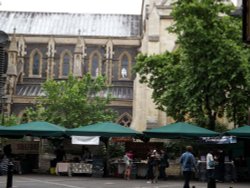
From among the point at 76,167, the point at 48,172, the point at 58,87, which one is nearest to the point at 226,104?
the point at 76,167

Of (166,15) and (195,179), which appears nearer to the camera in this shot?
(195,179)

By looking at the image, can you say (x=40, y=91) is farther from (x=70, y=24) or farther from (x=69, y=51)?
(x=70, y=24)

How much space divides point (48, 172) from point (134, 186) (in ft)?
27.3

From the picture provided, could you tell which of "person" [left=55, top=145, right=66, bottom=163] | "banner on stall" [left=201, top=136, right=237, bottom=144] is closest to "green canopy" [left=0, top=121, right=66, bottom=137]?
"person" [left=55, top=145, right=66, bottom=163]

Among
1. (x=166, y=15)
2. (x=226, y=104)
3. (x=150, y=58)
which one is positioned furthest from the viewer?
(x=166, y=15)

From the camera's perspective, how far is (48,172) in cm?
A: 2488

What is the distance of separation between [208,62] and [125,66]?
93.9 feet

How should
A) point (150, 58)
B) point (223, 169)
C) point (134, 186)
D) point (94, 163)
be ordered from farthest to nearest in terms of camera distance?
point (150, 58)
point (94, 163)
point (223, 169)
point (134, 186)

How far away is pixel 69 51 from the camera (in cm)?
5131

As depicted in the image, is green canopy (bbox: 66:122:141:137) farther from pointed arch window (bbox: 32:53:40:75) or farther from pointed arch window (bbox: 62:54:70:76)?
pointed arch window (bbox: 32:53:40:75)

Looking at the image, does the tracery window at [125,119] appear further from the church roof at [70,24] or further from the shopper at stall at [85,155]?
the shopper at stall at [85,155]

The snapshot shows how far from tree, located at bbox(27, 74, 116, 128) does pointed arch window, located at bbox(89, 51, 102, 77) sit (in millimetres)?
10834

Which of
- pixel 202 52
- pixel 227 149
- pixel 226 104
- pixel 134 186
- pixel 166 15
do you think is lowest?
pixel 134 186

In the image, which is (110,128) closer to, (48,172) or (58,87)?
(48,172)
